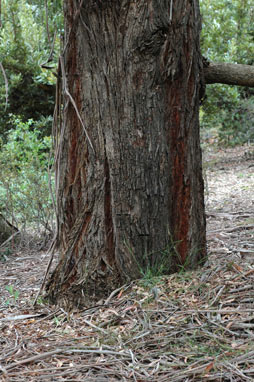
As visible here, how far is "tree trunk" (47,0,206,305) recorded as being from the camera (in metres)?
2.69

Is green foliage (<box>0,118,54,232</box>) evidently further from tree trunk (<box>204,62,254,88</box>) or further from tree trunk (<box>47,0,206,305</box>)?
tree trunk (<box>204,62,254,88</box>)

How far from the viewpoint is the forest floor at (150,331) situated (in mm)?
1938

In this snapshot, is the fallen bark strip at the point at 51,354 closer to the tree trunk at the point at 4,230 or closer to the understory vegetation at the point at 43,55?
the tree trunk at the point at 4,230

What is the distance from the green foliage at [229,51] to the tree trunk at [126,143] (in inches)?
251

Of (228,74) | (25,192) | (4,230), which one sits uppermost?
(228,74)

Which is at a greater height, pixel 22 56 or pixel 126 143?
pixel 22 56

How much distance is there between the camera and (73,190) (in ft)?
9.25

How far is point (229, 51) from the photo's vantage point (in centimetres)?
958

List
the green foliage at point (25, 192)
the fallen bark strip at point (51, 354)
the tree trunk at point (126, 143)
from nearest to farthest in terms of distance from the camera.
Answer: the fallen bark strip at point (51, 354)
the tree trunk at point (126, 143)
the green foliage at point (25, 192)

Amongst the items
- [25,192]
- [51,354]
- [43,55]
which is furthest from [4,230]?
[43,55]

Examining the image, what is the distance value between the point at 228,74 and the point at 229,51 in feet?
22.7

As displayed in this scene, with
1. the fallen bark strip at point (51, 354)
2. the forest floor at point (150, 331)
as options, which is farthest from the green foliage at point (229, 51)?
the fallen bark strip at point (51, 354)

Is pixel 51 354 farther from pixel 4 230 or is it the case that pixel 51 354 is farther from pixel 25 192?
pixel 25 192

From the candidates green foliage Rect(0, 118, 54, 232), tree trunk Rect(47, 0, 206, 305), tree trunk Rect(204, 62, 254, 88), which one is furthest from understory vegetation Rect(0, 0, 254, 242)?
tree trunk Rect(47, 0, 206, 305)
